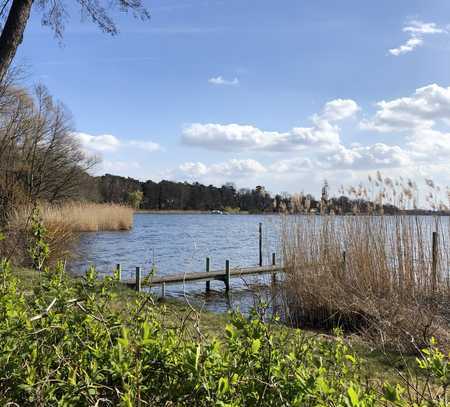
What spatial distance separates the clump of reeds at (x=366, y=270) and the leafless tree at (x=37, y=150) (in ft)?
36.0

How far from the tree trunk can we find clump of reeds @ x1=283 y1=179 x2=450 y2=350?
5.58 m

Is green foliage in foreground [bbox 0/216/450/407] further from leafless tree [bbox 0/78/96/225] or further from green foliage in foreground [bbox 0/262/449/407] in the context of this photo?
leafless tree [bbox 0/78/96/225]

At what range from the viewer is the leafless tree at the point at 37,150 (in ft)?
70.5

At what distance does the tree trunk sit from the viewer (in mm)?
5289

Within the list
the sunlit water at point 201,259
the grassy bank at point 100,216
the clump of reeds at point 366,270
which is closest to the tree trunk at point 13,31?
the sunlit water at point 201,259

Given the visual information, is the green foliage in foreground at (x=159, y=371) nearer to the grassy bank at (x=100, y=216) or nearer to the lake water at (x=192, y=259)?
the lake water at (x=192, y=259)

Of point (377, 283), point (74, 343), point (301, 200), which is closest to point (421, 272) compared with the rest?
point (377, 283)

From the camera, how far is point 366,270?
777 cm

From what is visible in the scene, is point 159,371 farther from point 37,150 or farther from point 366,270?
point 37,150

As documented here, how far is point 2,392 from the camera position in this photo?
54.6 inches

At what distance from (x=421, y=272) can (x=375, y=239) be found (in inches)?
39.9

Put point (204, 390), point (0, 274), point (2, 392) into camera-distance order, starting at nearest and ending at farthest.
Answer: point (204, 390), point (2, 392), point (0, 274)

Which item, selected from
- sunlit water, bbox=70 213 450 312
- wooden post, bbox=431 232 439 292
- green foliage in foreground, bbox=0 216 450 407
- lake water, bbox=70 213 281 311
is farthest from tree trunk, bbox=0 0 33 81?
wooden post, bbox=431 232 439 292

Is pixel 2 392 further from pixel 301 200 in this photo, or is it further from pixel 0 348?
pixel 301 200
